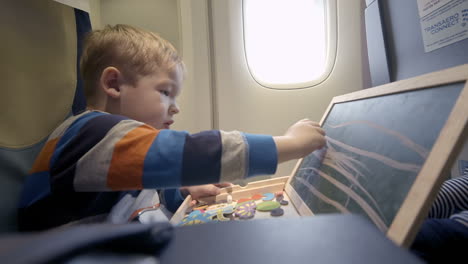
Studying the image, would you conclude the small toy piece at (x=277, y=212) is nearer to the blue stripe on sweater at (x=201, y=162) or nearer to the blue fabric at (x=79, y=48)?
the blue stripe on sweater at (x=201, y=162)

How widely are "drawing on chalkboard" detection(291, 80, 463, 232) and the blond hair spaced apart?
0.47m

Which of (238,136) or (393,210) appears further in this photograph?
(238,136)

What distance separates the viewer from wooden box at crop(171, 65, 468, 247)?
0.90 feet

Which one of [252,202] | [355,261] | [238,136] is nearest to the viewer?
[355,261]

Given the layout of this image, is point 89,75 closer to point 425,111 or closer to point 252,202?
point 252,202

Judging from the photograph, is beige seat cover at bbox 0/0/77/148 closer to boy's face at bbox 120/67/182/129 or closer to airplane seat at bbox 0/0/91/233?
airplane seat at bbox 0/0/91/233

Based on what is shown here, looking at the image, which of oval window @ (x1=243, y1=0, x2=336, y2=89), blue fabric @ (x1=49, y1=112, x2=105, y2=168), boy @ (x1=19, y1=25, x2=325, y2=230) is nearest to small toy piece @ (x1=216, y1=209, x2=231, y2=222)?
boy @ (x1=19, y1=25, x2=325, y2=230)

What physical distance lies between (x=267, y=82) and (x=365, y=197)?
814mm

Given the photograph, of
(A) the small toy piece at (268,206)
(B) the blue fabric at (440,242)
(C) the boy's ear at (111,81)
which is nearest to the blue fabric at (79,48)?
(C) the boy's ear at (111,81)

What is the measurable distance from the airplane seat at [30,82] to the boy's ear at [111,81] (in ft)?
0.43

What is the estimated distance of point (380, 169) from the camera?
0.37 meters

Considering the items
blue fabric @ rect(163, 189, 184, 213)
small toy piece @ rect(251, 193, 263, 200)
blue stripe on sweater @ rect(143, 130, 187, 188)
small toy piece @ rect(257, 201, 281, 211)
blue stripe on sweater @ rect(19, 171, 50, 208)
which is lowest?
blue fabric @ rect(163, 189, 184, 213)

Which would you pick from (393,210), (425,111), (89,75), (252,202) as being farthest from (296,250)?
(89,75)

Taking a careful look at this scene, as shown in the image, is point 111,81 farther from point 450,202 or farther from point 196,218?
point 450,202
